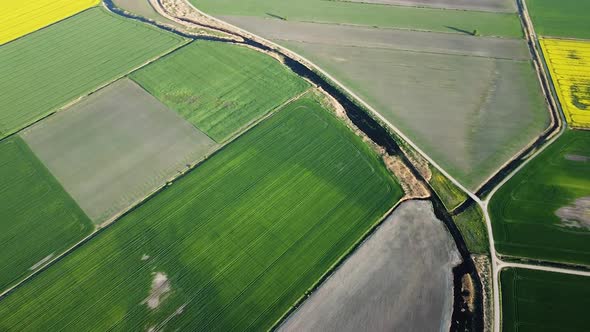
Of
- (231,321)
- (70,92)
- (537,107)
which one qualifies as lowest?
(231,321)

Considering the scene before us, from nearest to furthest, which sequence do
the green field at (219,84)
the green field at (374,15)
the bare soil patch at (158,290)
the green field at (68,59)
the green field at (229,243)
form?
the green field at (229,243)
the bare soil patch at (158,290)
the green field at (219,84)
the green field at (68,59)
the green field at (374,15)

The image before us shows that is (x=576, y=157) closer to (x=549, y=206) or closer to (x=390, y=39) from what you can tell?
(x=549, y=206)

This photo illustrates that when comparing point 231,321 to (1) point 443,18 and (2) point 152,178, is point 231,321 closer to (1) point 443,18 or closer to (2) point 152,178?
(2) point 152,178

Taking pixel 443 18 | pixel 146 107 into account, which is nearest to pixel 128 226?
pixel 146 107

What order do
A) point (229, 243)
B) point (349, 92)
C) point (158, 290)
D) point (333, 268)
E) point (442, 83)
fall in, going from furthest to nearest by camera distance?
1. point (442, 83)
2. point (349, 92)
3. point (229, 243)
4. point (333, 268)
5. point (158, 290)

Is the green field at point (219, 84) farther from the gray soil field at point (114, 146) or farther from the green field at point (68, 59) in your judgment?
the green field at point (68, 59)

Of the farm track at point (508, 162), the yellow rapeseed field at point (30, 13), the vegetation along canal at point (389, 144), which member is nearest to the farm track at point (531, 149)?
the farm track at point (508, 162)


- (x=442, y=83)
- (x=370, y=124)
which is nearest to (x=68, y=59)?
(x=370, y=124)
